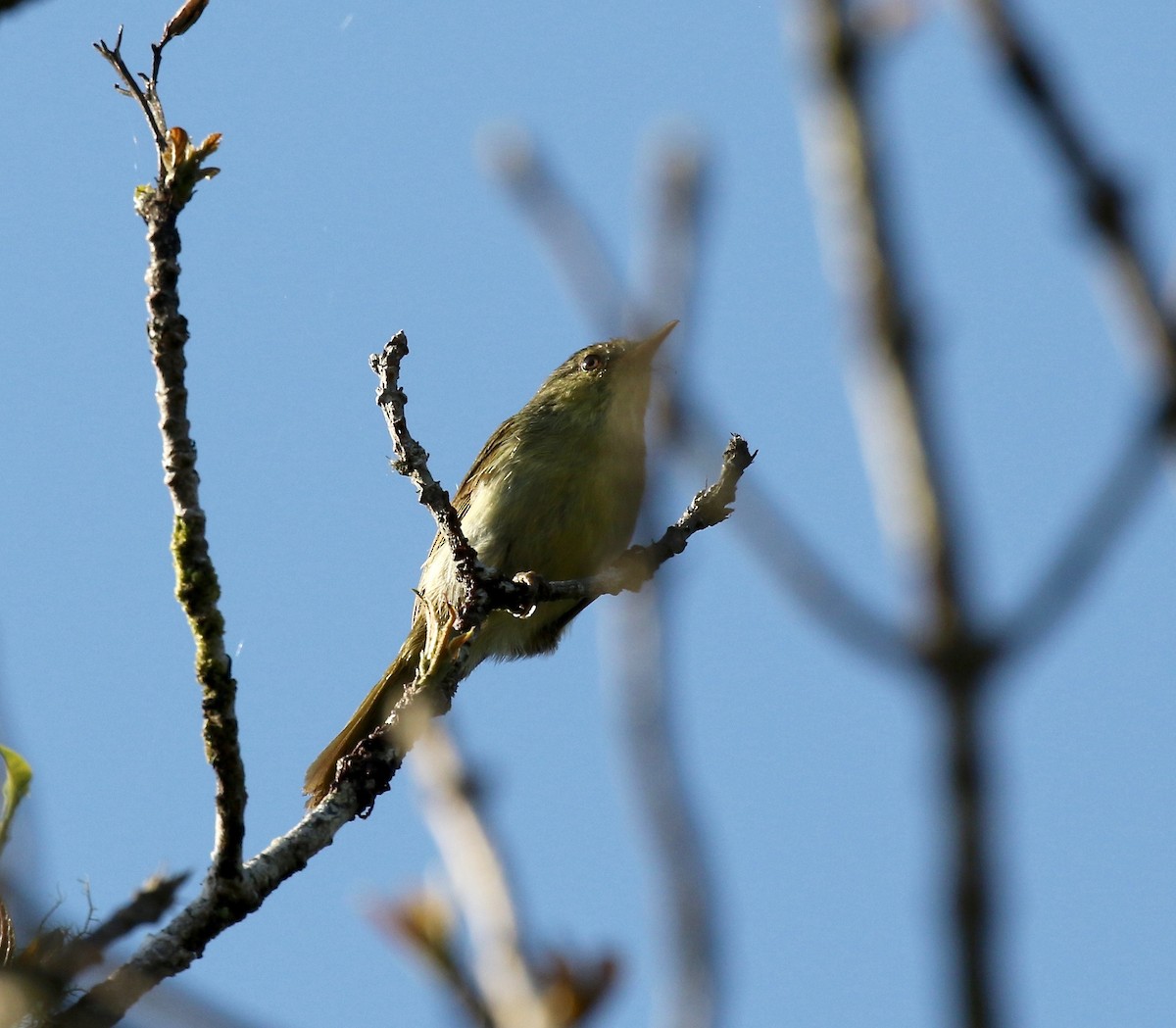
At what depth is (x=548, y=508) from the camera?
7.28 meters

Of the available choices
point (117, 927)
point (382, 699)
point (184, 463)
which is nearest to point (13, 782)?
point (117, 927)

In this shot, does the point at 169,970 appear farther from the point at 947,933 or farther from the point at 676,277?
the point at 947,933

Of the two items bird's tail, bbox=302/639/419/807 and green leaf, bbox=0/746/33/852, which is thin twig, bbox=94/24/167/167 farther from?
A: bird's tail, bbox=302/639/419/807

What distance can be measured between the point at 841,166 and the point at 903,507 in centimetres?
32

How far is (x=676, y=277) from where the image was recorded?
2285 mm

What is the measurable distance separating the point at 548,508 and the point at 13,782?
4483 millimetres

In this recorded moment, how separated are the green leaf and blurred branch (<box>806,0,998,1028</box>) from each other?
2.19m

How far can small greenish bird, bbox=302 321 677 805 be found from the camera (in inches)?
285

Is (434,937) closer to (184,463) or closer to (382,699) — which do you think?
(184,463)

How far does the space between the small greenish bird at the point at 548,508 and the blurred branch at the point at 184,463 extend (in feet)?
10.5

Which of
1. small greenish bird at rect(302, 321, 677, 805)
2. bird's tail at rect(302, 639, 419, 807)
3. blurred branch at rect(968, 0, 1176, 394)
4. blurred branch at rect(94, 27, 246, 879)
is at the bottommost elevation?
blurred branch at rect(968, 0, 1176, 394)

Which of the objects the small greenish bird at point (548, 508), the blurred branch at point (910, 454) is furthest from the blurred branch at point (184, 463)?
the small greenish bird at point (548, 508)

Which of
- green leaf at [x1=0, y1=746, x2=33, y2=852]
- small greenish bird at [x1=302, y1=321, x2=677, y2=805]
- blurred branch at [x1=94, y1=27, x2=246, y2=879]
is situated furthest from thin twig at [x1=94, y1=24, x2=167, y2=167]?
small greenish bird at [x1=302, y1=321, x2=677, y2=805]

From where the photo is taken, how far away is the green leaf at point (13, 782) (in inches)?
115
